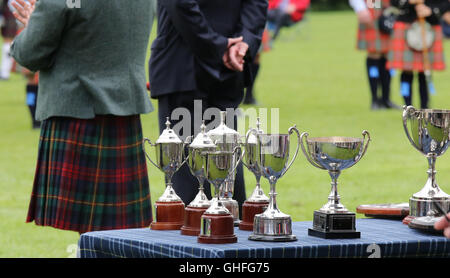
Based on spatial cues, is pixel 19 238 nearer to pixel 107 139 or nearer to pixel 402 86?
pixel 107 139

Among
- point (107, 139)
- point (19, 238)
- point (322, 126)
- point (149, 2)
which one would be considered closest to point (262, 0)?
point (149, 2)

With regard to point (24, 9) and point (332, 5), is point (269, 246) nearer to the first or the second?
point (24, 9)

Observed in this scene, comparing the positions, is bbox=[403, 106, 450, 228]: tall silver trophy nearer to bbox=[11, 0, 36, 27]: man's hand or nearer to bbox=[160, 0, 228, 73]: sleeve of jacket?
bbox=[160, 0, 228, 73]: sleeve of jacket

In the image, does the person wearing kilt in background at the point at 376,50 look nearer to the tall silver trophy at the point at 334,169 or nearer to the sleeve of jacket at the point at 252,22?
the sleeve of jacket at the point at 252,22

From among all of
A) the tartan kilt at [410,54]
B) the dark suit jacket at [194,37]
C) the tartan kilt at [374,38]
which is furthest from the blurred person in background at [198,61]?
the tartan kilt at [374,38]

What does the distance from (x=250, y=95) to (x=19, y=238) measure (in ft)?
20.7

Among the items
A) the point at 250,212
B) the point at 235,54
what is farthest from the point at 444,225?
the point at 235,54

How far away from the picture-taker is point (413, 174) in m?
6.83

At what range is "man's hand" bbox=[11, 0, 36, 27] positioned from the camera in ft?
12.2

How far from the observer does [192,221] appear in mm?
2645

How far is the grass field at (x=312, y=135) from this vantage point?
5.42 m

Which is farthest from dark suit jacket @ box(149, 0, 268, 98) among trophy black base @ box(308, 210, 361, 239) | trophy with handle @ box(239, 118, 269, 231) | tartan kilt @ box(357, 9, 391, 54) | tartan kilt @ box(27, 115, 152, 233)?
tartan kilt @ box(357, 9, 391, 54)

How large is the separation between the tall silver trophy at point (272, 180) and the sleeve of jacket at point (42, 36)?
1.26m

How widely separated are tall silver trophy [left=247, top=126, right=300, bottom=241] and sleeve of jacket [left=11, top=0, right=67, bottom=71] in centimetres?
126
